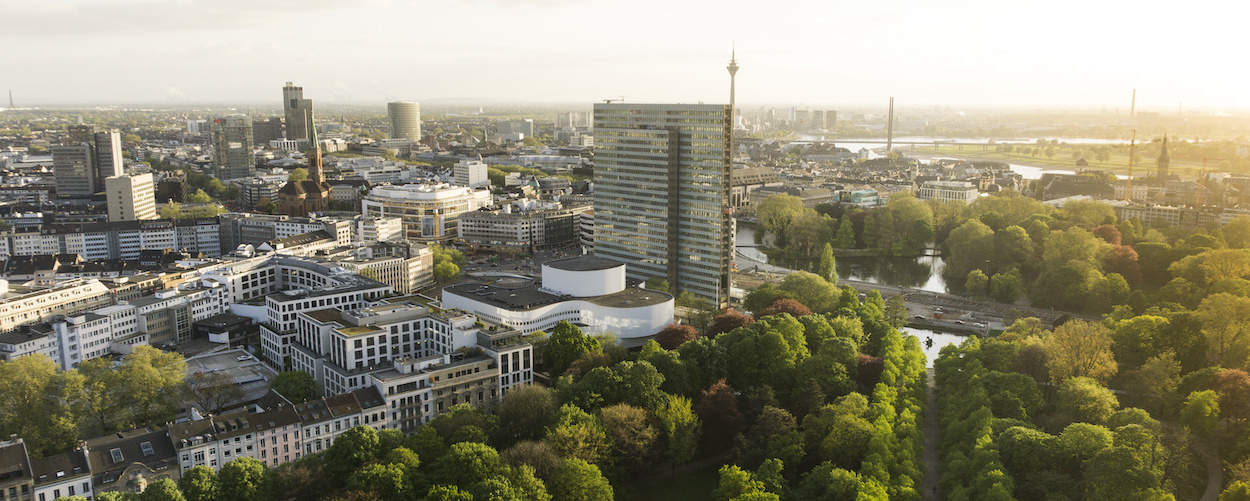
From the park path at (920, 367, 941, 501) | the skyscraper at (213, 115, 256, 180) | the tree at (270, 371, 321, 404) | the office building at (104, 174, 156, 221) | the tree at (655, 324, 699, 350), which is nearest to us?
the park path at (920, 367, 941, 501)

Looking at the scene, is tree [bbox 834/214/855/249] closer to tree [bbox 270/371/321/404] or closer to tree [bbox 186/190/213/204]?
tree [bbox 270/371/321/404]

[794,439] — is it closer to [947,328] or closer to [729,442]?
[729,442]

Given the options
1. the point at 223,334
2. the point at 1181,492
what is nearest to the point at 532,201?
the point at 223,334

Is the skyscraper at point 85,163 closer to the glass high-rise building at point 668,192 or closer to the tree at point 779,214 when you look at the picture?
the glass high-rise building at point 668,192

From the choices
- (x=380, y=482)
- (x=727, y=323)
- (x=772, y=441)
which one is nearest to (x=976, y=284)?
(x=727, y=323)

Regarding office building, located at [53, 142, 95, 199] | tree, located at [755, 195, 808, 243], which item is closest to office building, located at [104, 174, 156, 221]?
office building, located at [53, 142, 95, 199]

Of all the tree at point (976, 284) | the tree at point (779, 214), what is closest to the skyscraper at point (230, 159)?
the tree at point (779, 214)

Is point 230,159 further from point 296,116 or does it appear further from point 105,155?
point 296,116
